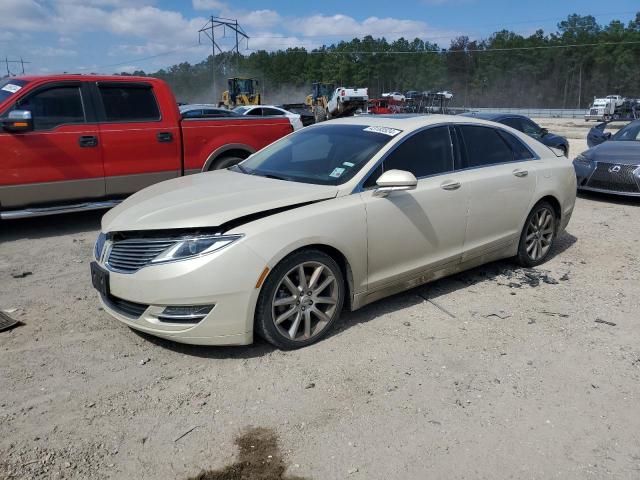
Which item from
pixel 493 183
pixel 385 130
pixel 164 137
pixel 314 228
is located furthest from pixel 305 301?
pixel 164 137

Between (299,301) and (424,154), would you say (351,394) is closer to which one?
(299,301)

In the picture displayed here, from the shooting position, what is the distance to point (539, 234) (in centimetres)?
577

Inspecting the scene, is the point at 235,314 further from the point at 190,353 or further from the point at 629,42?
the point at 629,42

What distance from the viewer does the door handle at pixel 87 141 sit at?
6781 mm

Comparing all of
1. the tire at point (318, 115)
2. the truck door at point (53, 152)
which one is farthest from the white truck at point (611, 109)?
the truck door at point (53, 152)

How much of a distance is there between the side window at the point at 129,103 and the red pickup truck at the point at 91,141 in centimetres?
1

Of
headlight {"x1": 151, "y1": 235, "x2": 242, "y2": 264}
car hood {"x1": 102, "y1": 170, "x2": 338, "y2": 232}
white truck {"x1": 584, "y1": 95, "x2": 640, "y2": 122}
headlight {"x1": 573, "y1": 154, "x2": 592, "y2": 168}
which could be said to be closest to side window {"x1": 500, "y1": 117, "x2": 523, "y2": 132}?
headlight {"x1": 573, "y1": 154, "x2": 592, "y2": 168}

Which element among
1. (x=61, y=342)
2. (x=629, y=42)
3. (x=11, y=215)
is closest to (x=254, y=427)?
(x=61, y=342)

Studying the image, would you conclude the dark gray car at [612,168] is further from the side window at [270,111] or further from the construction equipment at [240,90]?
the construction equipment at [240,90]

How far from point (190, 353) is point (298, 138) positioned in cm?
230

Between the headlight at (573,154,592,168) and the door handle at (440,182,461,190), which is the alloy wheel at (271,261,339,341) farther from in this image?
the headlight at (573,154,592,168)

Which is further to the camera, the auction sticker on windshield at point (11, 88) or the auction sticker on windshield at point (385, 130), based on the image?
the auction sticker on windshield at point (11, 88)

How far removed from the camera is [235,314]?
11.5 ft

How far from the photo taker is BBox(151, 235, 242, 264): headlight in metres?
3.49
